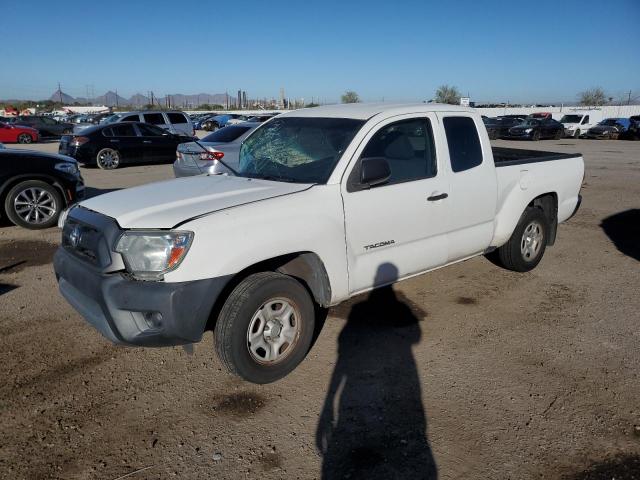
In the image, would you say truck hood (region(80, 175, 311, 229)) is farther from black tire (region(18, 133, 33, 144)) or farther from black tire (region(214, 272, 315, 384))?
black tire (region(18, 133, 33, 144))

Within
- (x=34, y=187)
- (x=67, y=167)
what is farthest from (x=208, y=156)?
(x=34, y=187)

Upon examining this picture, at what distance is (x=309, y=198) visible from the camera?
350 centimetres

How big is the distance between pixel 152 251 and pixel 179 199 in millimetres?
592

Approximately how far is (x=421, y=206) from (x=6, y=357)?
3423mm

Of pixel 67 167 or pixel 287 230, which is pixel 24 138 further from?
pixel 287 230

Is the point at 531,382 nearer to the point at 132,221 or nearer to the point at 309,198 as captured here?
the point at 309,198

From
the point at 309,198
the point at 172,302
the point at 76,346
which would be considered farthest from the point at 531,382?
the point at 76,346

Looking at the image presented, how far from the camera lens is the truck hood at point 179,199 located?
3170mm

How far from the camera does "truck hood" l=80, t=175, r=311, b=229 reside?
3.17 metres

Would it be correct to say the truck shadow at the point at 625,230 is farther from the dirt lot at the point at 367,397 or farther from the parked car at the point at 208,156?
the parked car at the point at 208,156

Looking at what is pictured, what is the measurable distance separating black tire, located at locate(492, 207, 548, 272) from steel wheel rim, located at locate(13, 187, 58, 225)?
21.1 feet

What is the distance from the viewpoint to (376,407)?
3201 millimetres

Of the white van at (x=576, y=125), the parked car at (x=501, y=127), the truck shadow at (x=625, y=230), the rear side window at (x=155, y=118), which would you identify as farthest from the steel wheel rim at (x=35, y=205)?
the white van at (x=576, y=125)

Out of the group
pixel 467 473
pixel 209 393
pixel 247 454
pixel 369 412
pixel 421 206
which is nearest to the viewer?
pixel 467 473
